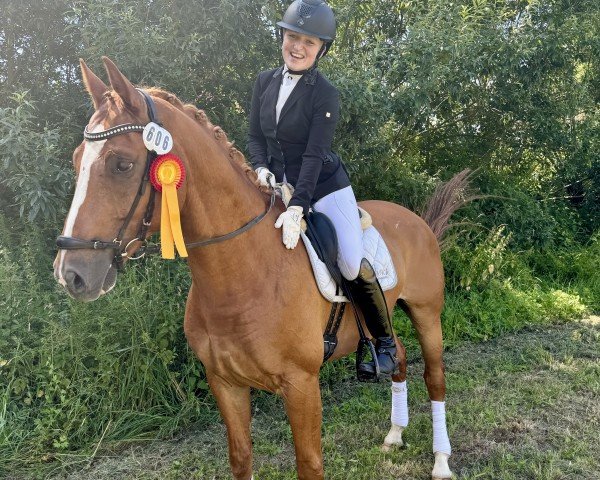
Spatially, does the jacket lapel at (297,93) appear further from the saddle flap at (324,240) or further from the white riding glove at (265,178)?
the saddle flap at (324,240)

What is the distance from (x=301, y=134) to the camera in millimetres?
2789

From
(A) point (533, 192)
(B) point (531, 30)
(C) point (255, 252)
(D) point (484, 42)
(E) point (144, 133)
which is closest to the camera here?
(E) point (144, 133)

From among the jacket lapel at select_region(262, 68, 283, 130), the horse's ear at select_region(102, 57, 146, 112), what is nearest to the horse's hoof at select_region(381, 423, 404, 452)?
the jacket lapel at select_region(262, 68, 283, 130)

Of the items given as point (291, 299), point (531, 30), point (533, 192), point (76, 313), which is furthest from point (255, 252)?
point (533, 192)

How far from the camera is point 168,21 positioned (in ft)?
14.0

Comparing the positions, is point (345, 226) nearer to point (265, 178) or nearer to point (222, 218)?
point (265, 178)

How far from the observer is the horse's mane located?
2.19 meters

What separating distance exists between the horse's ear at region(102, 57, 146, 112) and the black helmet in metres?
1.09

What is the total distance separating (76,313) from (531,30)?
6.29m

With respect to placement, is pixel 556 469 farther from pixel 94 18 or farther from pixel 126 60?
pixel 94 18

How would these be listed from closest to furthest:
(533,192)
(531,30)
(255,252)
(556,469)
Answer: (255,252)
(556,469)
(531,30)
(533,192)

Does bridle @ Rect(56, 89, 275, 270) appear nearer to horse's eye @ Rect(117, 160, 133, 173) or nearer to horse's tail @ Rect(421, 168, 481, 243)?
horse's eye @ Rect(117, 160, 133, 173)

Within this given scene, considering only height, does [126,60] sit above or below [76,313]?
above

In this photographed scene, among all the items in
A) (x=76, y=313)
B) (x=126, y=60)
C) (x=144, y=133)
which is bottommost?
(x=76, y=313)
